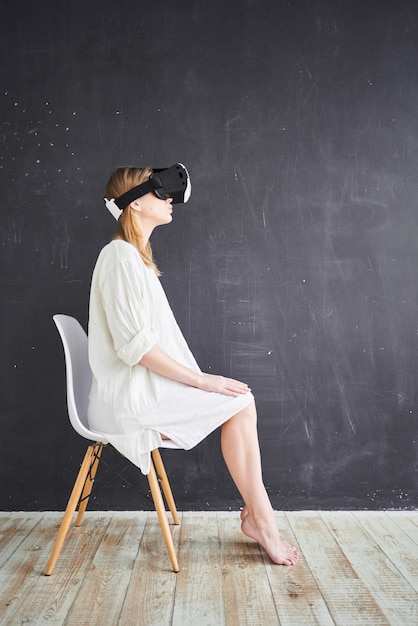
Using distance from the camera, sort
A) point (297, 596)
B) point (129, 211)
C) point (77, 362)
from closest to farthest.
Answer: point (297, 596)
point (129, 211)
point (77, 362)

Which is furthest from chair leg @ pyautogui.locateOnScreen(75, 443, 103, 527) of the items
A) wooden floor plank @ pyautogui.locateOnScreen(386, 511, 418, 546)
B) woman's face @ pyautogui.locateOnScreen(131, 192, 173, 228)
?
wooden floor plank @ pyautogui.locateOnScreen(386, 511, 418, 546)

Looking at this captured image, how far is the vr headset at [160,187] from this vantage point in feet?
8.20

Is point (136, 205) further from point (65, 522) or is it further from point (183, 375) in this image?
point (65, 522)

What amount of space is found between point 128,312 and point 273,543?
93cm

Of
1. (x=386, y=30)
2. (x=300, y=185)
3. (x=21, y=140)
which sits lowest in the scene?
(x=300, y=185)

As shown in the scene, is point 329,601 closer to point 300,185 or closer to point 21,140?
point 300,185

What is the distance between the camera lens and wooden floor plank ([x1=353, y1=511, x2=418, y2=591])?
2260 millimetres

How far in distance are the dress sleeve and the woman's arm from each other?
0.04 m

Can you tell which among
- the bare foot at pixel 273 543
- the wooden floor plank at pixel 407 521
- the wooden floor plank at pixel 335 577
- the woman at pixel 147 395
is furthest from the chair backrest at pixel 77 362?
the wooden floor plank at pixel 407 521

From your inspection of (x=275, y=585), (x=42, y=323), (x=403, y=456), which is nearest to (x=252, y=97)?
(x=42, y=323)

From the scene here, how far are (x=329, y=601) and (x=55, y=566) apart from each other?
910 mm

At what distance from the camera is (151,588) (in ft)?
6.90

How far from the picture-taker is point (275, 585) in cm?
212

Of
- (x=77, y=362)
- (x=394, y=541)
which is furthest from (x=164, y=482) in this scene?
(x=394, y=541)
